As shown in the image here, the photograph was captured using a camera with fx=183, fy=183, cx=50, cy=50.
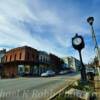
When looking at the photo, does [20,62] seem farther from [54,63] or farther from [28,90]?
[28,90]

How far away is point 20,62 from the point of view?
158 ft

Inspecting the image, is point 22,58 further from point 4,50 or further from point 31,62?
point 4,50

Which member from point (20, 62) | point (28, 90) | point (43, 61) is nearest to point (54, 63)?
point (43, 61)

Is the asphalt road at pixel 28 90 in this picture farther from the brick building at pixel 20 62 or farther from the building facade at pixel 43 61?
the building facade at pixel 43 61

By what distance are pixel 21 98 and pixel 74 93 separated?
9.31ft

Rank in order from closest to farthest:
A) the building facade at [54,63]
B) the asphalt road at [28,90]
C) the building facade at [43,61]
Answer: the asphalt road at [28,90], the building facade at [43,61], the building facade at [54,63]

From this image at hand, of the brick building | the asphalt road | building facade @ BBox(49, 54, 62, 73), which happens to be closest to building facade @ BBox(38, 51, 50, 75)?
the brick building

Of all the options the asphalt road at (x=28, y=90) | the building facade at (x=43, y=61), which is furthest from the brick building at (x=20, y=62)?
the asphalt road at (x=28, y=90)

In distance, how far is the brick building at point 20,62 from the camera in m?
47.5

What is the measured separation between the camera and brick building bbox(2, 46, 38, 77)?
4753cm

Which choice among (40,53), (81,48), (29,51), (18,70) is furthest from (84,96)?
(40,53)

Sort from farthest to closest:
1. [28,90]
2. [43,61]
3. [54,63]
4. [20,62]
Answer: [54,63] < [43,61] < [20,62] < [28,90]

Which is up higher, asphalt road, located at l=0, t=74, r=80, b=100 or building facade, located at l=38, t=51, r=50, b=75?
building facade, located at l=38, t=51, r=50, b=75

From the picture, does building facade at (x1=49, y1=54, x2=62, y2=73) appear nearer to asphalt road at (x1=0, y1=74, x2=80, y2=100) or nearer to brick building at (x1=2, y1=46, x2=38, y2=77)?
brick building at (x1=2, y1=46, x2=38, y2=77)
